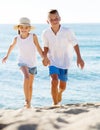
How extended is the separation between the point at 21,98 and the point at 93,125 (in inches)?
728

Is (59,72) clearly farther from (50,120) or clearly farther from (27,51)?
(50,120)

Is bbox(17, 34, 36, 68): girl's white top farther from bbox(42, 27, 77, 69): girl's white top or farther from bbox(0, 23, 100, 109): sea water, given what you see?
bbox(0, 23, 100, 109): sea water

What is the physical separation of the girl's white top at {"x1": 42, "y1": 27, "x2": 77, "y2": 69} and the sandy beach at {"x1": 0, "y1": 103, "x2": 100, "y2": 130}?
2.76 m

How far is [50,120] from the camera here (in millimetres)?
5250

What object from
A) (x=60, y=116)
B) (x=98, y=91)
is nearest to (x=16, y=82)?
(x=98, y=91)

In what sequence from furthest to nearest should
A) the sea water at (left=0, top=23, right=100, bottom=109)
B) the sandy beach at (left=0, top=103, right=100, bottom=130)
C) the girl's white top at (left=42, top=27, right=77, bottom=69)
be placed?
the sea water at (left=0, top=23, right=100, bottom=109)
the girl's white top at (left=42, top=27, right=77, bottom=69)
the sandy beach at (left=0, top=103, right=100, bottom=130)

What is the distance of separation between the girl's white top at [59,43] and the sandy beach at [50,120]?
2762 mm

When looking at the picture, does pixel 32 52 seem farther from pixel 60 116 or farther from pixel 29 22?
pixel 60 116

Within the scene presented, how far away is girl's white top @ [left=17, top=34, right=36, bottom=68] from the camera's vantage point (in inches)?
347

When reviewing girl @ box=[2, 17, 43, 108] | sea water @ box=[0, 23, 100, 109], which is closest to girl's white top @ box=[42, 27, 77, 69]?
girl @ box=[2, 17, 43, 108]

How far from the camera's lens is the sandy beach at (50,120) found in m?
4.93

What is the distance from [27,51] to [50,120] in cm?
370

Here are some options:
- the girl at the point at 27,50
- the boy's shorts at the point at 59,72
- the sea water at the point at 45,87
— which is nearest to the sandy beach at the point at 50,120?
the boy's shorts at the point at 59,72

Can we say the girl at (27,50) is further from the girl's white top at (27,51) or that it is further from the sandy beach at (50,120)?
the sandy beach at (50,120)
